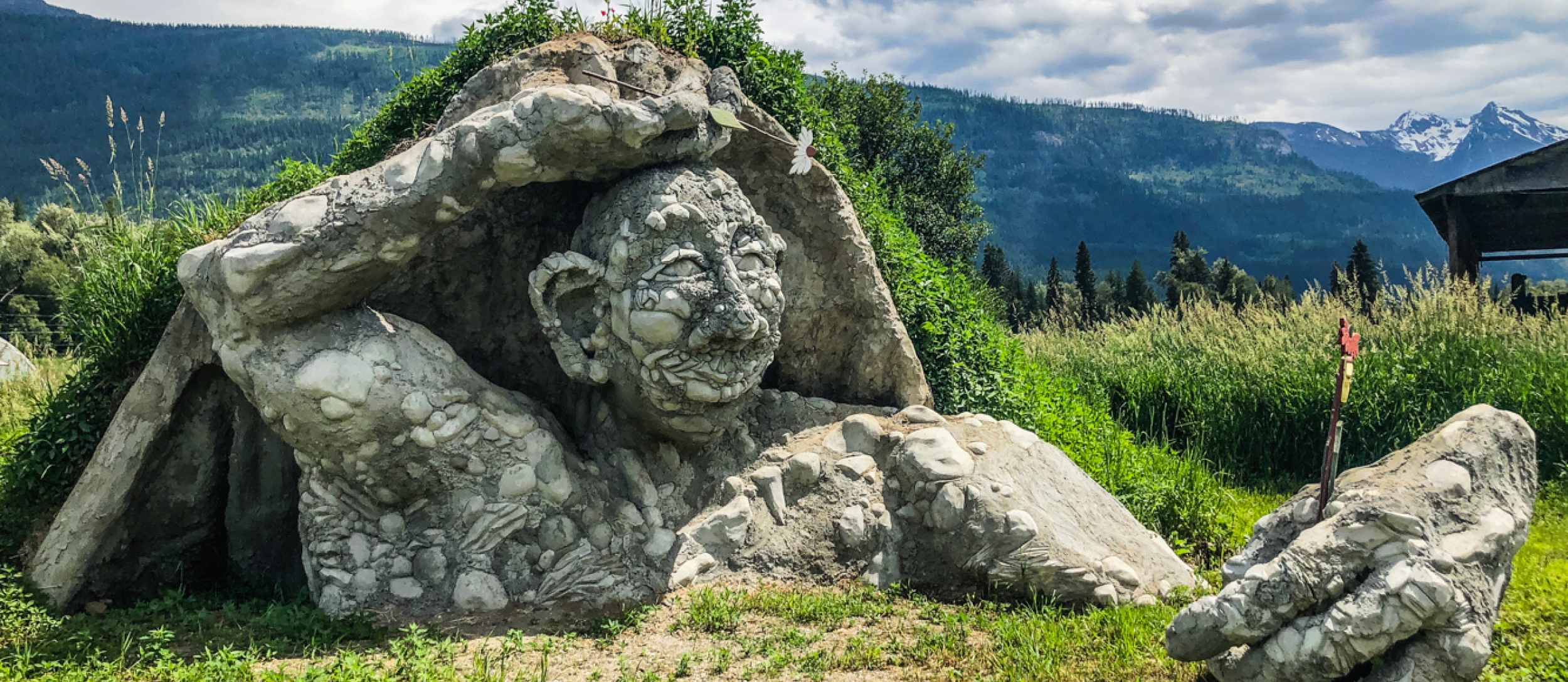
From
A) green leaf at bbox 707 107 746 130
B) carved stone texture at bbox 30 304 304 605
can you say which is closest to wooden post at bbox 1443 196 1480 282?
green leaf at bbox 707 107 746 130

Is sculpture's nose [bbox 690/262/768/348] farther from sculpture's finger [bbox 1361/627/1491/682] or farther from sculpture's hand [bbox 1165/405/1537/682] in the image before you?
sculpture's finger [bbox 1361/627/1491/682]

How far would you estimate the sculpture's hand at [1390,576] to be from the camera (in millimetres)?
2457

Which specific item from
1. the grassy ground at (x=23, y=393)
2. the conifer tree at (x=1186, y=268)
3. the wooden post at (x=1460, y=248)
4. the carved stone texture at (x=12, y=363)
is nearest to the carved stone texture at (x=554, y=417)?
the grassy ground at (x=23, y=393)

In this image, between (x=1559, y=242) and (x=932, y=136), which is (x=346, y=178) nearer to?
(x=1559, y=242)

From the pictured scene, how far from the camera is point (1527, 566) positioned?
4.42 m

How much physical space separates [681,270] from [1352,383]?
20.7 ft

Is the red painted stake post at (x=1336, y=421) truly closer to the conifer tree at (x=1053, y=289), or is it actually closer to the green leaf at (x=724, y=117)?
the green leaf at (x=724, y=117)

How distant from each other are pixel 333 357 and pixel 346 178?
27.1 inches

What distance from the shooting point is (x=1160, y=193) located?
16188 cm

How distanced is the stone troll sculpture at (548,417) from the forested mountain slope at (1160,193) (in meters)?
132

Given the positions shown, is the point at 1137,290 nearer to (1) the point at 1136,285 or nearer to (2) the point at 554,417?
(1) the point at 1136,285

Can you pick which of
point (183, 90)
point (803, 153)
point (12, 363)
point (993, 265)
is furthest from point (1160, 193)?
point (803, 153)

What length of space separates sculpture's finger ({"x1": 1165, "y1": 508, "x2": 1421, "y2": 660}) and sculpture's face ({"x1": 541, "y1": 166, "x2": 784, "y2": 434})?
1961 millimetres

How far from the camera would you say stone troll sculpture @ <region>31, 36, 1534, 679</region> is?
3.63 m
